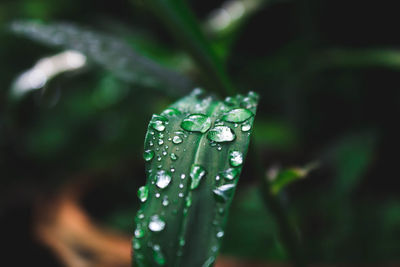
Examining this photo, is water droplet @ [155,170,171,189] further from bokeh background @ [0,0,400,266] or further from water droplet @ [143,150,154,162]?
bokeh background @ [0,0,400,266]

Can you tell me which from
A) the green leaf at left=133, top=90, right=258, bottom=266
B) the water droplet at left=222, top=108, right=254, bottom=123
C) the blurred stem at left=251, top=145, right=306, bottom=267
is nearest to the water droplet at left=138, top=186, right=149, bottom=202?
the green leaf at left=133, top=90, right=258, bottom=266

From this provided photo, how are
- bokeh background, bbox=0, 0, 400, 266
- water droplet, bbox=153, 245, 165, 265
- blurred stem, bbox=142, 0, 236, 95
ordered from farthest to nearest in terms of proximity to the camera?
bokeh background, bbox=0, 0, 400, 266 → blurred stem, bbox=142, 0, 236, 95 → water droplet, bbox=153, 245, 165, 265

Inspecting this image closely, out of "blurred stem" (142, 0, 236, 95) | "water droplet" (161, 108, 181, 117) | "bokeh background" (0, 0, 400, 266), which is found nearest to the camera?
"water droplet" (161, 108, 181, 117)

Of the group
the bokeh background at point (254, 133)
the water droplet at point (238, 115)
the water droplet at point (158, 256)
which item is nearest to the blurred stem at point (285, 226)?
the bokeh background at point (254, 133)

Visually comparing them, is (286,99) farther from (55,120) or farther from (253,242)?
(55,120)

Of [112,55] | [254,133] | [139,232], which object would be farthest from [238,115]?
[254,133]

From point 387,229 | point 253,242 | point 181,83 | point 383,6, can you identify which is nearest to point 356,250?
point 387,229

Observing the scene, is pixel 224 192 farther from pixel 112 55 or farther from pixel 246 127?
pixel 112 55
